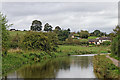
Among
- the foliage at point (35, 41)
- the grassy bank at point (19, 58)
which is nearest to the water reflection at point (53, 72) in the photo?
the grassy bank at point (19, 58)

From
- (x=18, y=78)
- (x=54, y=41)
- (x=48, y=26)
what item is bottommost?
(x=18, y=78)

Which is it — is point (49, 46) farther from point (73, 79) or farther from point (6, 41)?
point (73, 79)

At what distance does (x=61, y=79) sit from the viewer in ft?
62.2

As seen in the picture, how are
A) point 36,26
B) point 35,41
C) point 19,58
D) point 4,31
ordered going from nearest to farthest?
point 4,31 → point 19,58 → point 35,41 → point 36,26

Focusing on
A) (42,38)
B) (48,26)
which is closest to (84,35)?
(48,26)

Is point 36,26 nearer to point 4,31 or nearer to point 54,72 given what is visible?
point 4,31

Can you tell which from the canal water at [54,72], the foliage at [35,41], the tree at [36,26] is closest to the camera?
the canal water at [54,72]

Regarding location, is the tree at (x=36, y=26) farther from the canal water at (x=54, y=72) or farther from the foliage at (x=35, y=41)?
the canal water at (x=54, y=72)

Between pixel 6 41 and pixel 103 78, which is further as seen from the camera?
pixel 6 41

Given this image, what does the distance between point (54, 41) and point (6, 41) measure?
77.2 feet

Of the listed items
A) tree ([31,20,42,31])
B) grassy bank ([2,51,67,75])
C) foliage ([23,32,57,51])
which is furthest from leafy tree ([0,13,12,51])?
tree ([31,20,42,31])

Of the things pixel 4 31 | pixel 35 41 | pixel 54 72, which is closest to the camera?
pixel 54 72

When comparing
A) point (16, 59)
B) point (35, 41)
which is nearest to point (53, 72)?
point (16, 59)

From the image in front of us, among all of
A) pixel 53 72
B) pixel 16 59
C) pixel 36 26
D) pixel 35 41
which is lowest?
pixel 53 72
